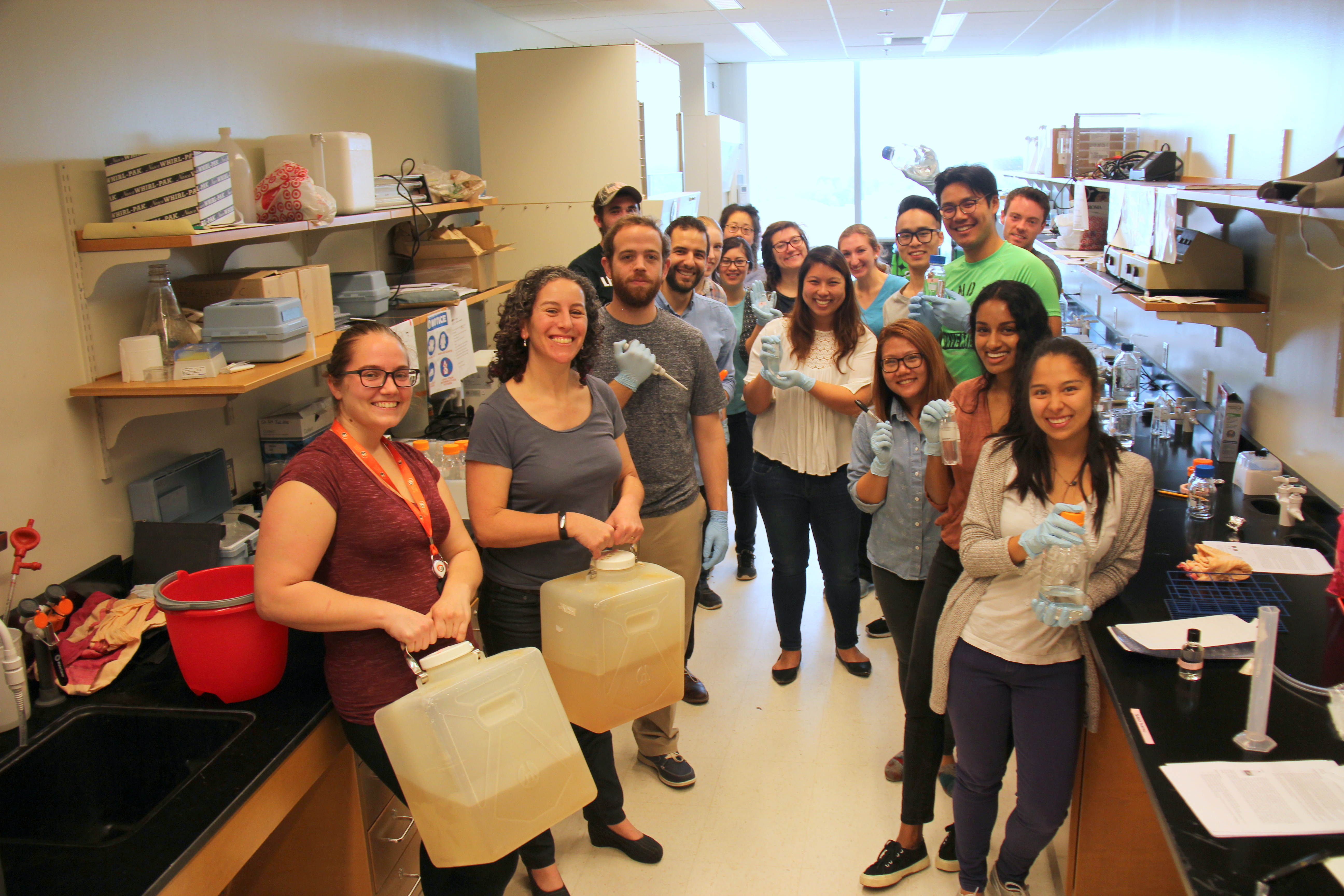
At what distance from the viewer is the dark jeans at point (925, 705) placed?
200 centimetres

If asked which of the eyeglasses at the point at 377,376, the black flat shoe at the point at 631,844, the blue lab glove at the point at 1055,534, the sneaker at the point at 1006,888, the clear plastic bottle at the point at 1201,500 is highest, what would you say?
the eyeglasses at the point at 377,376

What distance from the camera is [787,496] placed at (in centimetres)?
282

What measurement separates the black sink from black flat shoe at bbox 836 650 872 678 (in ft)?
6.65

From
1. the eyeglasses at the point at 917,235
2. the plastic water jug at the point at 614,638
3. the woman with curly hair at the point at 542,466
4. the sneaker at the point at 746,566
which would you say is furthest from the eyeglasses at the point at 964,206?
the sneaker at the point at 746,566

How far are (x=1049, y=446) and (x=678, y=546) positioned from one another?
38.4 inches

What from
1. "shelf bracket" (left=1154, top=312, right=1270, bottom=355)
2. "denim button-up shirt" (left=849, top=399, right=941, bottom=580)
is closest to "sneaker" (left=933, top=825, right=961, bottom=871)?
"denim button-up shirt" (left=849, top=399, right=941, bottom=580)

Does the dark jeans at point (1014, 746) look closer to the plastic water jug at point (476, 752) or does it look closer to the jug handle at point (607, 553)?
the jug handle at point (607, 553)

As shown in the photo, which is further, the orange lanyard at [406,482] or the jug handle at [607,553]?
the jug handle at [607,553]

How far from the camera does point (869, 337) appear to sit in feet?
9.16

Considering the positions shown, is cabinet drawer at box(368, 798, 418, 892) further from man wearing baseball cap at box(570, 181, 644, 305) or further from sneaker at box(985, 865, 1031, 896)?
man wearing baseball cap at box(570, 181, 644, 305)

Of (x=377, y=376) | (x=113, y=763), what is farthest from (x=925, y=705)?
(x=113, y=763)

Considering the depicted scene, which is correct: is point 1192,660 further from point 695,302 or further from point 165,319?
point 165,319

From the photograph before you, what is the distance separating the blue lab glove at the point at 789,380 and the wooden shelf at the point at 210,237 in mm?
1292

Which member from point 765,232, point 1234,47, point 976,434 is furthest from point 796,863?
point 1234,47
